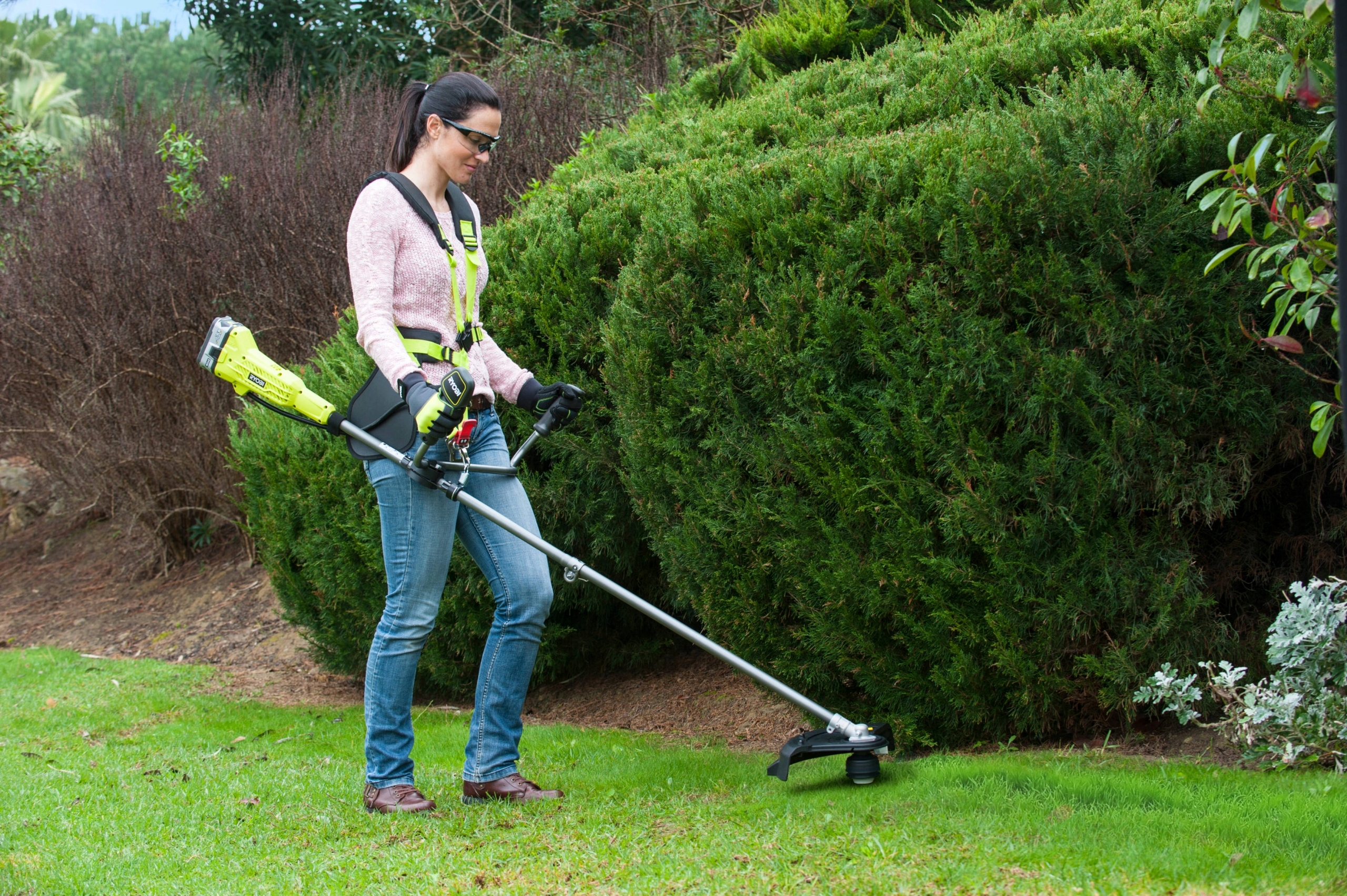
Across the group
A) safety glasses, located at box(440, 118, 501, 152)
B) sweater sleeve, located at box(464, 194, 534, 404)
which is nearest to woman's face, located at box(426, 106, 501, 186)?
safety glasses, located at box(440, 118, 501, 152)

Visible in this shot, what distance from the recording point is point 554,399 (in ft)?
14.0

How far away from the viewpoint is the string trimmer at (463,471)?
148 inches

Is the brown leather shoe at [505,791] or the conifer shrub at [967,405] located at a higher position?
the conifer shrub at [967,405]

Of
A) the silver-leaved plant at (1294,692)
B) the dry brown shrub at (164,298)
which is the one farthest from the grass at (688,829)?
the dry brown shrub at (164,298)

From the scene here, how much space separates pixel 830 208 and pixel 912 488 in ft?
3.43

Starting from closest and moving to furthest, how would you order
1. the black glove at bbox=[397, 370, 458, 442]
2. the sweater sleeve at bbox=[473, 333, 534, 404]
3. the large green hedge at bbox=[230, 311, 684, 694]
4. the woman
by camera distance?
A: the black glove at bbox=[397, 370, 458, 442] < the woman < the sweater sleeve at bbox=[473, 333, 534, 404] < the large green hedge at bbox=[230, 311, 684, 694]

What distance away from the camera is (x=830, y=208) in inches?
166

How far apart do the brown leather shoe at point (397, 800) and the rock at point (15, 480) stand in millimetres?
11158

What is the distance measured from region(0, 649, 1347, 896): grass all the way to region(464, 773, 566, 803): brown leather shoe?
9 cm

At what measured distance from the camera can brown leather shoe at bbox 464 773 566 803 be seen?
401 cm

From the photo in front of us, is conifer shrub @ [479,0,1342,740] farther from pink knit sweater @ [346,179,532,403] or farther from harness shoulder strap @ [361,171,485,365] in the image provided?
pink knit sweater @ [346,179,532,403]

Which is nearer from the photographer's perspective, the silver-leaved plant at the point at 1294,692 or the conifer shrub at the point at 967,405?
the silver-leaved plant at the point at 1294,692

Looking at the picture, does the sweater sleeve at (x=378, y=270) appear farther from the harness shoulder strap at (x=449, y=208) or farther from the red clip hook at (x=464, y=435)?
the red clip hook at (x=464, y=435)

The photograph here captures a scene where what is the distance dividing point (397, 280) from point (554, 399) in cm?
71
